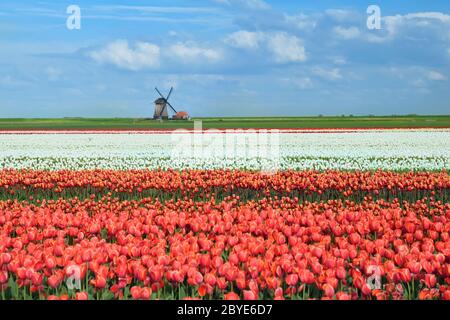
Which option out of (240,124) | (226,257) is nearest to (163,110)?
(240,124)

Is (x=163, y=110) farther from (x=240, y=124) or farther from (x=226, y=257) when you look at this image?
(x=226, y=257)

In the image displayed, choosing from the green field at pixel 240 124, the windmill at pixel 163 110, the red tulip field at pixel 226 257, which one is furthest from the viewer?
the windmill at pixel 163 110

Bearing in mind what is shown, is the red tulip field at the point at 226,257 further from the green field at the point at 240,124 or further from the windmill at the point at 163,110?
the windmill at the point at 163,110

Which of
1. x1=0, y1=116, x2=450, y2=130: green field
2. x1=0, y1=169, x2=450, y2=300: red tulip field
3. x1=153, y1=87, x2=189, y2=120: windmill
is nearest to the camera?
x1=0, y1=169, x2=450, y2=300: red tulip field

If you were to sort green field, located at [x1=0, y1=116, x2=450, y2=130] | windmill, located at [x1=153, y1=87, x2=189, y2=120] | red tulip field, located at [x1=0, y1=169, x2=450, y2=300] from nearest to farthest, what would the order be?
red tulip field, located at [x1=0, y1=169, x2=450, y2=300] < green field, located at [x1=0, y1=116, x2=450, y2=130] < windmill, located at [x1=153, y1=87, x2=189, y2=120]

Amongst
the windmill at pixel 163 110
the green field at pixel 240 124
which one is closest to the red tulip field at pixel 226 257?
the green field at pixel 240 124

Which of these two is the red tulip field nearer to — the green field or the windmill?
the green field

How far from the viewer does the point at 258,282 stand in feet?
18.1

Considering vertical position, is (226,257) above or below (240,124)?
below

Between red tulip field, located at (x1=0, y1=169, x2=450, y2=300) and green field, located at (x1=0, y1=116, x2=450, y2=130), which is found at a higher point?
green field, located at (x1=0, y1=116, x2=450, y2=130)

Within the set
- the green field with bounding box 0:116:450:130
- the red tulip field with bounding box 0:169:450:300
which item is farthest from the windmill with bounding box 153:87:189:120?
the red tulip field with bounding box 0:169:450:300
